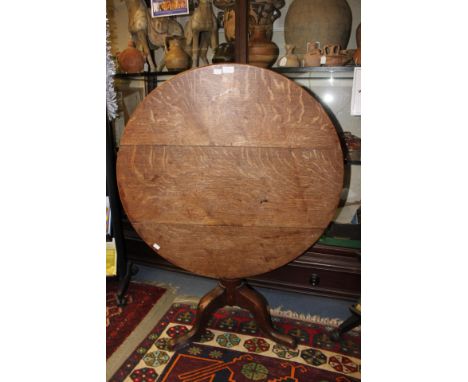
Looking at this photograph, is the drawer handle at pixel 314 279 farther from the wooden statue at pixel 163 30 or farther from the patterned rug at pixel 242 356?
the wooden statue at pixel 163 30

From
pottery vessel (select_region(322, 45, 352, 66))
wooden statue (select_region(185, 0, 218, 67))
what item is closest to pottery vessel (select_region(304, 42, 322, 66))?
pottery vessel (select_region(322, 45, 352, 66))

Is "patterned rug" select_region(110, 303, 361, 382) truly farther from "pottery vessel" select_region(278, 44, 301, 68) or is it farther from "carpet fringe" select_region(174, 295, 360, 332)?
"pottery vessel" select_region(278, 44, 301, 68)

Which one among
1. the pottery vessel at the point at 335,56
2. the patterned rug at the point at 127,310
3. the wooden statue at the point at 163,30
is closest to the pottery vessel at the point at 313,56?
the pottery vessel at the point at 335,56

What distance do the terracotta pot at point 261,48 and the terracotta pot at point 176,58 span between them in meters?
0.42

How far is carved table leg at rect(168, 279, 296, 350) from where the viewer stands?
1619 millimetres

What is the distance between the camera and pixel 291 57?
1.87 metres

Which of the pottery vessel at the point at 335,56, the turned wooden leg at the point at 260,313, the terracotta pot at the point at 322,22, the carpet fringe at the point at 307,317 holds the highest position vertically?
the terracotta pot at the point at 322,22

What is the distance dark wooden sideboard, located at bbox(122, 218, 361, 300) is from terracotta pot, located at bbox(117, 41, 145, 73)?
4.63ft

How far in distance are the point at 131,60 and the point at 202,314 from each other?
146 cm

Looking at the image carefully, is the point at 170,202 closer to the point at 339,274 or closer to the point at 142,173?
the point at 142,173

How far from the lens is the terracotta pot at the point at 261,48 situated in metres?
1.86

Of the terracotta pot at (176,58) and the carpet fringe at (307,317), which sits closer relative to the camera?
the carpet fringe at (307,317)

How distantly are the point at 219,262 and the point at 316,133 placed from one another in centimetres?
61
